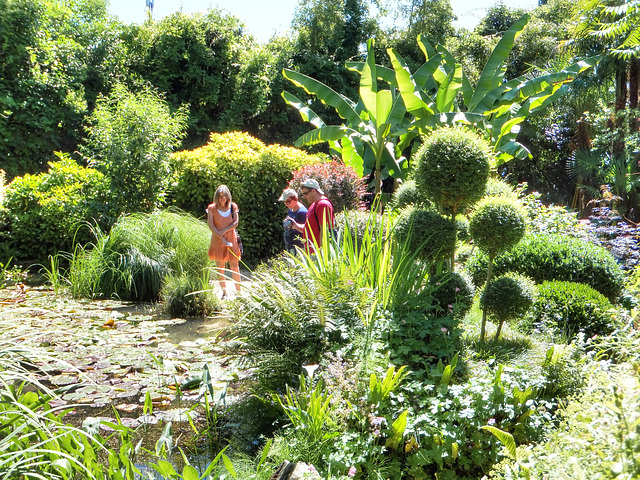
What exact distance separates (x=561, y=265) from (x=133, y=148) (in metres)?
7.73

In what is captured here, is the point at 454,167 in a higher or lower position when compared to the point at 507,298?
higher

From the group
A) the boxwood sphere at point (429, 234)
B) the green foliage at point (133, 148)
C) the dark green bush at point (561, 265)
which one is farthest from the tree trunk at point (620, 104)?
the green foliage at point (133, 148)

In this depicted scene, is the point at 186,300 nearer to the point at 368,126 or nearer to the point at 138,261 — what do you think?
the point at 138,261

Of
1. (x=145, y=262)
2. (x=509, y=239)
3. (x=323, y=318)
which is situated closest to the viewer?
(x=323, y=318)

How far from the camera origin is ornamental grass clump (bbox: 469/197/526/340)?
16.0 feet

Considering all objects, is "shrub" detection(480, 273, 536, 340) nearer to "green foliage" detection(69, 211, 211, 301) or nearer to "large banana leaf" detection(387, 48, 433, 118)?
"green foliage" detection(69, 211, 211, 301)

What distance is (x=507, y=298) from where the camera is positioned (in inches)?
196

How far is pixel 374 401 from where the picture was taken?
3.28 m

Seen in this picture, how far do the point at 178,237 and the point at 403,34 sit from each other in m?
14.4

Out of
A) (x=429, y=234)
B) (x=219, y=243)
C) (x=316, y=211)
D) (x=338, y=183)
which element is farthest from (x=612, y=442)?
(x=338, y=183)

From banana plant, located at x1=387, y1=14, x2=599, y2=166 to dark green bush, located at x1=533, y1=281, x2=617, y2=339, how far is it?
13.6ft

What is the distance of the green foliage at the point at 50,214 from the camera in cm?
980

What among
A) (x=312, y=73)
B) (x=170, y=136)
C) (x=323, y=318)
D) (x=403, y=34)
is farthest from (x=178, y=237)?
(x=403, y=34)

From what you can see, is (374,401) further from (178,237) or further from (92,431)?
(178,237)
